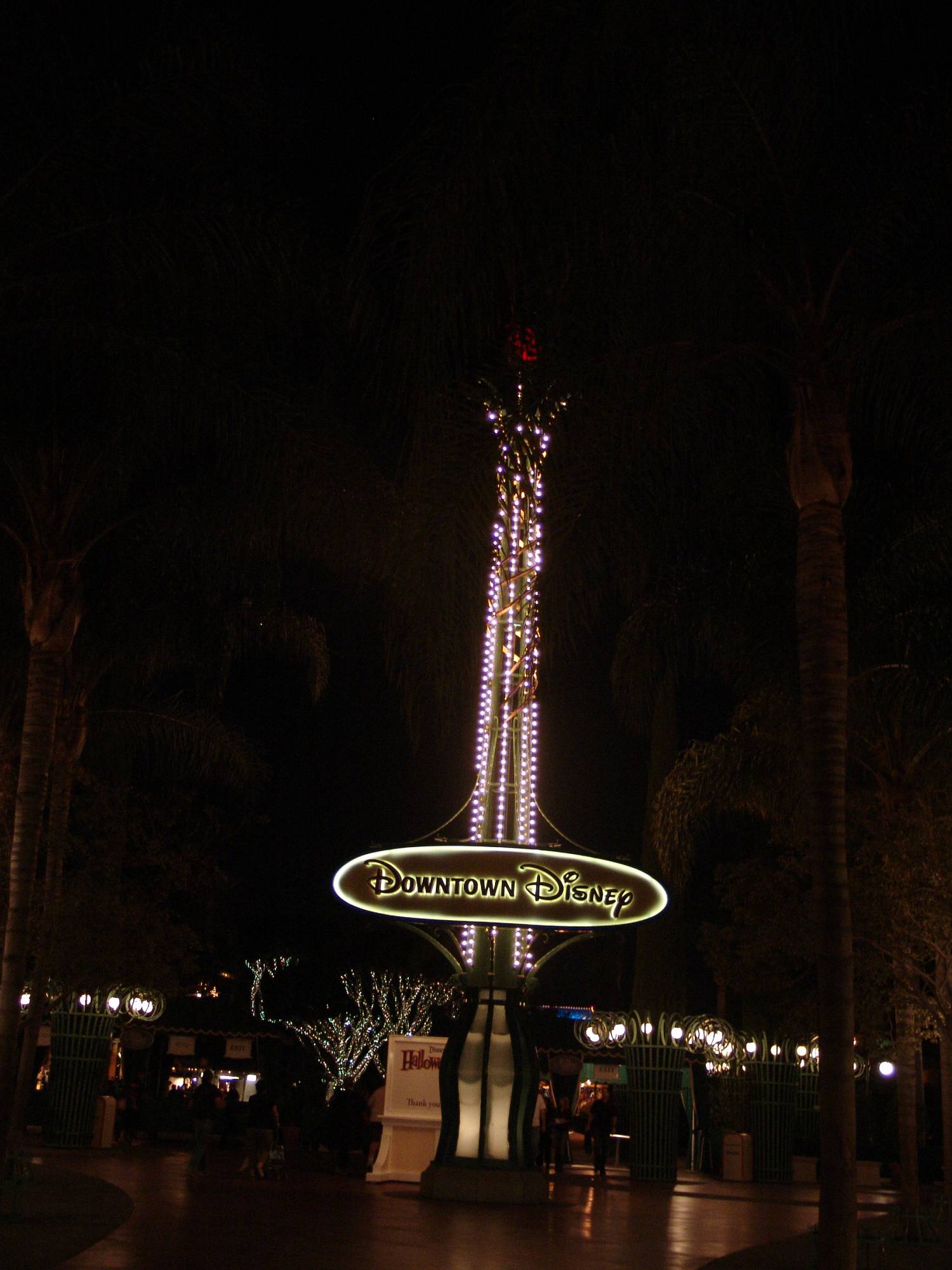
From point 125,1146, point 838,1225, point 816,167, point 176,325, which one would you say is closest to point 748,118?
point 816,167

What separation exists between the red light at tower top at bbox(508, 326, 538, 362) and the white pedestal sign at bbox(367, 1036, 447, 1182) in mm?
12138

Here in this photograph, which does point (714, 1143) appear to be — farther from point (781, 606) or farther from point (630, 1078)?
point (781, 606)

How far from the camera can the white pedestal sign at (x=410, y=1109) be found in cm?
2112

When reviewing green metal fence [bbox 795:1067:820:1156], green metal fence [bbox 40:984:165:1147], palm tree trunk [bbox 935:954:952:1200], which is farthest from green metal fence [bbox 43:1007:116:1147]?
palm tree trunk [bbox 935:954:952:1200]

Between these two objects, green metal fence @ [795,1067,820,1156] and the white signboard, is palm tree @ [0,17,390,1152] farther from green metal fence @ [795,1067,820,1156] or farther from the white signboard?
green metal fence @ [795,1067,820,1156]

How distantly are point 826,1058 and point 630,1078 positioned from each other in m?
17.3

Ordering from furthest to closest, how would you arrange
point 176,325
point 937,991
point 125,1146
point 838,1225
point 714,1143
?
point 714,1143 < point 125,1146 < point 937,991 < point 176,325 < point 838,1225

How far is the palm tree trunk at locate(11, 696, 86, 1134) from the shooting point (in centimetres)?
2266

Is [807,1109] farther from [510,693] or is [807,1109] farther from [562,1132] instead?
[510,693]

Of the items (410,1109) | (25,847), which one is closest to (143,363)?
(25,847)

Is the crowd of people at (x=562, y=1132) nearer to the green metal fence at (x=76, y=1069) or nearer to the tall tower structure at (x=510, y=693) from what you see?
the tall tower structure at (x=510, y=693)

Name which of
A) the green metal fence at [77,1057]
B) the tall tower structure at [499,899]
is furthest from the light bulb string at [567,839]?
the green metal fence at [77,1057]

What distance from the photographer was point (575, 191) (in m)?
11.4

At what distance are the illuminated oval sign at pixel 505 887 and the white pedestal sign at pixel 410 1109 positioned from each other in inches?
147
